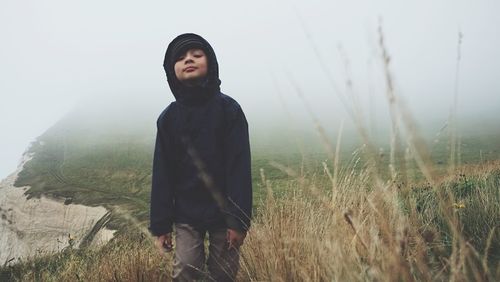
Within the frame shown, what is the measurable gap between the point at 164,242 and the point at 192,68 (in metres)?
1.02

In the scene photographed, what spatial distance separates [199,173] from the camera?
227 cm

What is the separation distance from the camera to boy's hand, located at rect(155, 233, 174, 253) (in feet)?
7.52

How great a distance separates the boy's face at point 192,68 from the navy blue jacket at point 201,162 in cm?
5

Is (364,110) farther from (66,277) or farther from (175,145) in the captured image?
(66,277)

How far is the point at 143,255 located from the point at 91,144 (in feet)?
168

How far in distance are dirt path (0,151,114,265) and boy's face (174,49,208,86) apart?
17931 millimetres

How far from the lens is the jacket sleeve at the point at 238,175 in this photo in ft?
7.07

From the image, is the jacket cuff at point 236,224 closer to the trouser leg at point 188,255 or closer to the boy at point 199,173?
the boy at point 199,173

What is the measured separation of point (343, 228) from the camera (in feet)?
5.90

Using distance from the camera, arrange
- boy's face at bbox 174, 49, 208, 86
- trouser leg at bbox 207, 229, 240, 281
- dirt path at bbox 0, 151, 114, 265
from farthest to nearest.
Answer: dirt path at bbox 0, 151, 114, 265, boy's face at bbox 174, 49, 208, 86, trouser leg at bbox 207, 229, 240, 281

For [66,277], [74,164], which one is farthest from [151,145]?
[66,277]

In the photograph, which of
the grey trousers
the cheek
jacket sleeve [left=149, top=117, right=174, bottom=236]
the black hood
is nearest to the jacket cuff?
the grey trousers

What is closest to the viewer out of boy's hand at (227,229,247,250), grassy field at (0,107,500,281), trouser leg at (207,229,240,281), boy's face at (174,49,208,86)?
grassy field at (0,107,500,281)

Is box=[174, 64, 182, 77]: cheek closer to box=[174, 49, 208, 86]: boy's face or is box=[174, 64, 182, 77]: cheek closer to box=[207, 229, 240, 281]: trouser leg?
box=[174, 49, 208, 86]: boy's face
